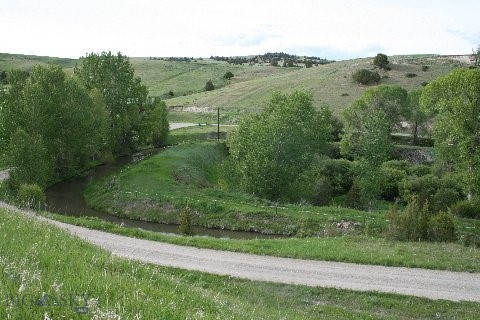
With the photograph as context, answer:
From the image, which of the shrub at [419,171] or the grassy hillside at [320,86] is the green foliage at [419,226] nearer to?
the shrub at [419,171]

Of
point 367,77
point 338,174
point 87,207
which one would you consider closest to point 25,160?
point 87,207

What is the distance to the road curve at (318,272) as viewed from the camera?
18.3 meters

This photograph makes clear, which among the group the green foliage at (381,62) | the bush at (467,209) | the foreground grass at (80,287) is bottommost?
the bush at (467,209)

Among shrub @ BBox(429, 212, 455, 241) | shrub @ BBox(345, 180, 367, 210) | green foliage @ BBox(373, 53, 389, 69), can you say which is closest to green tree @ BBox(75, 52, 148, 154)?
shrub @ BBox(345, 180, 367, 210)

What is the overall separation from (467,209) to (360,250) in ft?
69.9

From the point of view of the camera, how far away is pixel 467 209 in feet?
131

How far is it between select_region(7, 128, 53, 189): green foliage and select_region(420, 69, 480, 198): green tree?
36221 millimetres

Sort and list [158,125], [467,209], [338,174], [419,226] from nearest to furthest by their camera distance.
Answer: [419,226] → [467,209] → [338,174] → [158,125]

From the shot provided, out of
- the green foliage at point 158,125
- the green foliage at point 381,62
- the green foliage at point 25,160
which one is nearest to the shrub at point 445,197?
the green foliage at point 25,160

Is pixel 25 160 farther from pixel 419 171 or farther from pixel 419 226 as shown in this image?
pixel 419 171

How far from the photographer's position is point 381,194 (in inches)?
1996

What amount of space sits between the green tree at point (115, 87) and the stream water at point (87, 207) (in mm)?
6734

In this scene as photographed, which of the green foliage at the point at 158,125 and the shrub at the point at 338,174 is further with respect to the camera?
the green foliage at the point at 158,125

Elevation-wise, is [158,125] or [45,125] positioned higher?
[45,125]
